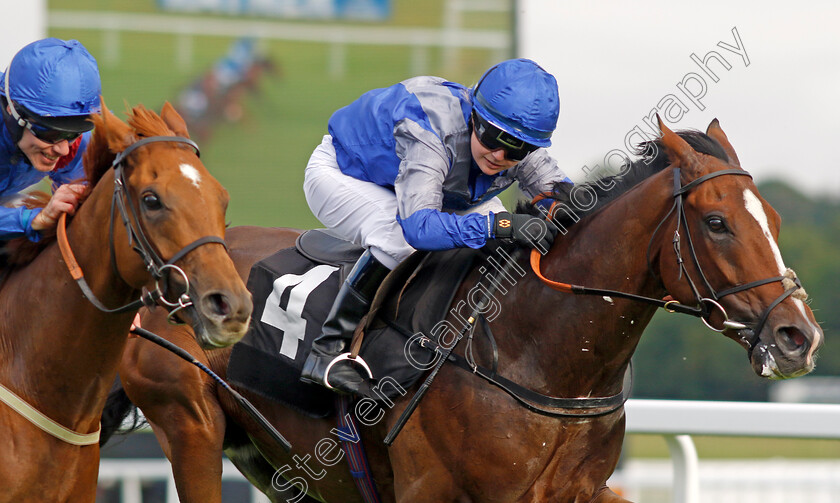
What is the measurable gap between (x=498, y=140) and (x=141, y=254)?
44.8 inches

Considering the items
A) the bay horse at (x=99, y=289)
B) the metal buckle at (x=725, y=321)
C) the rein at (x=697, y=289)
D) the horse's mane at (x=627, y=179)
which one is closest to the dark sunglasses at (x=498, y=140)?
the horse's mane at (x=627, y=179)

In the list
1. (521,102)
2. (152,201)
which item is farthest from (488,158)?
(152,201)

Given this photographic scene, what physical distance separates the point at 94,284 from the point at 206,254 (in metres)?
0.42

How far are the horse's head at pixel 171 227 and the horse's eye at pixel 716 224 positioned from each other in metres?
1.26

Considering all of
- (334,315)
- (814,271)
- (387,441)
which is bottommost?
(814,271)

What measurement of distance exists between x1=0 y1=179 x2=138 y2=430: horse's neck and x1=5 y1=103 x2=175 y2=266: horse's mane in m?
0.09

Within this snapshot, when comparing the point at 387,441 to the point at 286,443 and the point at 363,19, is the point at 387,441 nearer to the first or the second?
the point at 286,443

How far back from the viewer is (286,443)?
330cm

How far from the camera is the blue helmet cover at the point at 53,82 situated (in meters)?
2.72

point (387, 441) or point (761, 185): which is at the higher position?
point (387, 441)

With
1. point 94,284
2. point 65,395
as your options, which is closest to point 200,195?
point 94,284

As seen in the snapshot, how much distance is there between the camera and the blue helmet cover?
272cm

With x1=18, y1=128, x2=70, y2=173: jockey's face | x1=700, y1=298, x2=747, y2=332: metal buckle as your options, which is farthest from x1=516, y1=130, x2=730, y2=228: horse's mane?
x1=18, y1=128, x2=70, y2=173: jockey's face

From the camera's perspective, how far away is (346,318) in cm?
320
